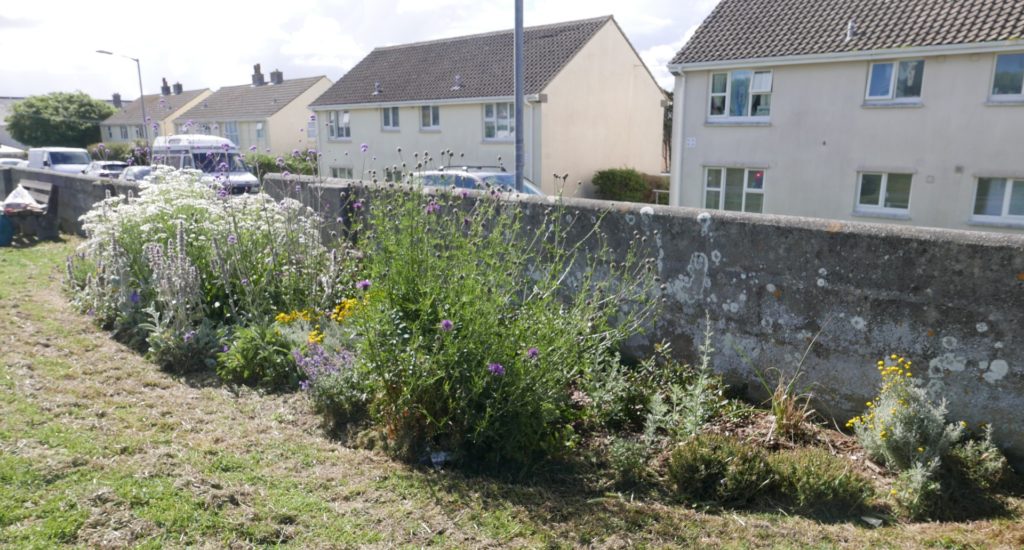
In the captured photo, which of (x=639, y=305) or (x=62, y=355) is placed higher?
(x=639, y=305)

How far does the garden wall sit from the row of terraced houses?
6345mm

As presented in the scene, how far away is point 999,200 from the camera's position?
16.2 meters

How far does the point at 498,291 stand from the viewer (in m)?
4.01

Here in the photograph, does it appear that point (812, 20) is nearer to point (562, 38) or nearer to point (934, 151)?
point (934, 151)

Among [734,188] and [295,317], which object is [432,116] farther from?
[295,317]

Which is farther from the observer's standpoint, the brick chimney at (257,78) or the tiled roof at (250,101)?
the brick chimney at (257,78)

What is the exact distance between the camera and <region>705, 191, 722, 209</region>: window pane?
20.8 m

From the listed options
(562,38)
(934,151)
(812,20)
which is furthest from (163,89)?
(934,151)

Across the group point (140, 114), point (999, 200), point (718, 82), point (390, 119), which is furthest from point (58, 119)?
point (999, 200)

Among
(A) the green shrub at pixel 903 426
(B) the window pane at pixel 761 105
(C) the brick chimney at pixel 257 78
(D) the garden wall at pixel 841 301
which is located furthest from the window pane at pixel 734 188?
(C) the brick chimney at pixel 257 78

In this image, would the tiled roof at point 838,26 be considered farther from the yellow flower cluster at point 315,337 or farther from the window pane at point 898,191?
the yellow flower cluster at point 315,337

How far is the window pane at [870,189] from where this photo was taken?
17.9 m

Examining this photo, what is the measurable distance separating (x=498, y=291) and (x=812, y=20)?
61.0 ft

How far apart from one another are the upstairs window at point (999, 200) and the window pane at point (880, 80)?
3.17 meters
